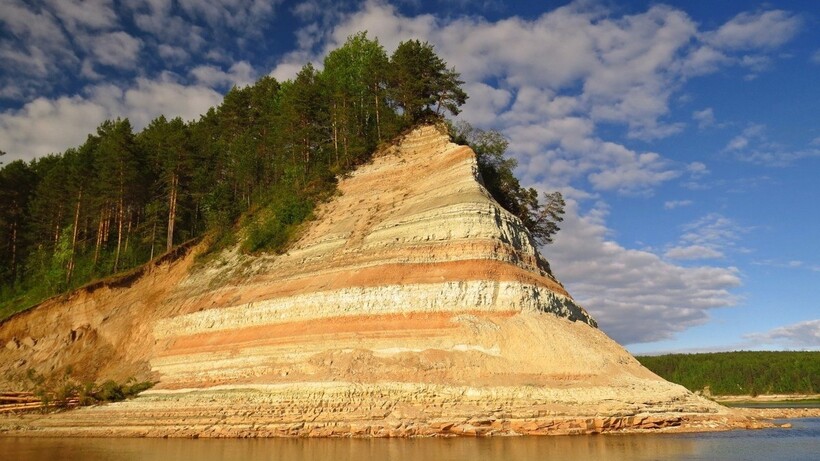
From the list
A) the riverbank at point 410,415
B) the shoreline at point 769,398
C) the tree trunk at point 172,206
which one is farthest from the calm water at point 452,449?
the shoreline at point 769,398

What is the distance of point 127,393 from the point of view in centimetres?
2967

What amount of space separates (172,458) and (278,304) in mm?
12361

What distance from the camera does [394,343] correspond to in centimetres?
2581

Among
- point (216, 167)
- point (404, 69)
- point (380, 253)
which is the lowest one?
point (380, 253)

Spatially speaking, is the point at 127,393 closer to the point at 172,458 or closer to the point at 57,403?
the point at 57,403

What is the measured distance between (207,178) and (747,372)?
343 feet

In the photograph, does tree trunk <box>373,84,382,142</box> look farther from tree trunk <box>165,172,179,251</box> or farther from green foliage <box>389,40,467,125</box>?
tree trunk <box>165,172,179,251</box>

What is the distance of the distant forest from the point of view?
99.8 m

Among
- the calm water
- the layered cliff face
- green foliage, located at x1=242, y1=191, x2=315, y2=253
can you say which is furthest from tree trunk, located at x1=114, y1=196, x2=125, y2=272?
the calm water

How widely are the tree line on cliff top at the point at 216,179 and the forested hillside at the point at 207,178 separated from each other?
10 cm

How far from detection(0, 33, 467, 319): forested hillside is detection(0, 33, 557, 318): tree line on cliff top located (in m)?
0.10

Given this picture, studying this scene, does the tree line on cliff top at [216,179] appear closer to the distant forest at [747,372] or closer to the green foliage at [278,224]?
the green foliage at [278,224]

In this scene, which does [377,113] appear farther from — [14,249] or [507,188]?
[14,249]

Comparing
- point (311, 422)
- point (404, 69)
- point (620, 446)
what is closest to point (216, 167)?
Answer: point (404, 69)
